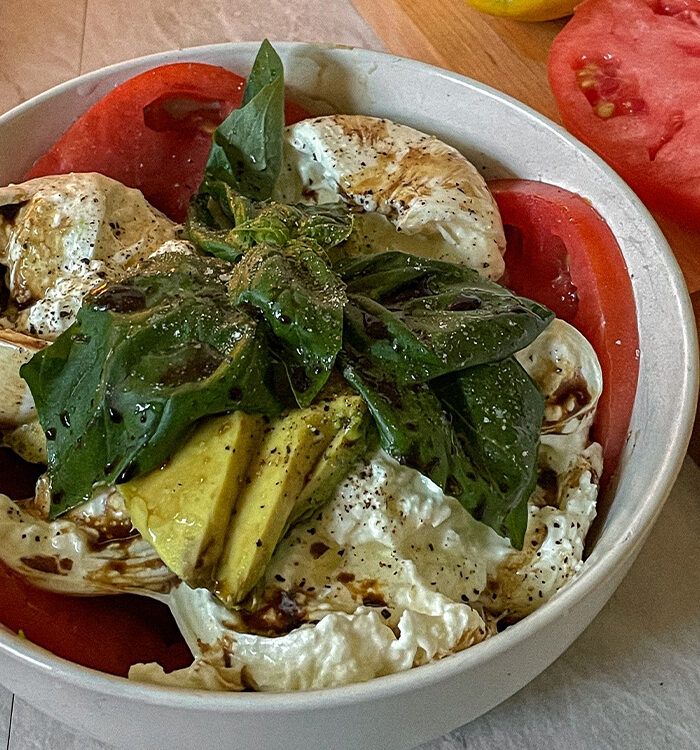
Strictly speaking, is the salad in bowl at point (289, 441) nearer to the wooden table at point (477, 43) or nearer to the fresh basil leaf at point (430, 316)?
the fresh basil leaf at point (430, 316)

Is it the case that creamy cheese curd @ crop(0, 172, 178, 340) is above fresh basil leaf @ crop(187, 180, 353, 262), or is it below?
below

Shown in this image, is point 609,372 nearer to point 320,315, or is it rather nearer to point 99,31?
point 320,315

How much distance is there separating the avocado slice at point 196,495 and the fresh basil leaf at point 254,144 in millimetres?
318

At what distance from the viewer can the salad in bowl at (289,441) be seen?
0.57 m

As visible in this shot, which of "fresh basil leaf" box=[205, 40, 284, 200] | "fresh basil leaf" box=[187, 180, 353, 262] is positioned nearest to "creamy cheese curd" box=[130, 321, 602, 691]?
"fresh basil leaf" box=[187, 180, 353, 262]

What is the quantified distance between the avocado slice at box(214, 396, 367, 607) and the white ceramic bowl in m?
0.09

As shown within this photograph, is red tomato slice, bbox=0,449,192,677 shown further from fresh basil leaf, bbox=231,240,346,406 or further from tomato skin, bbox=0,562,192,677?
fresh basil leaf, bbox=231,240,346,406

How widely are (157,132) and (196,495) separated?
46cm

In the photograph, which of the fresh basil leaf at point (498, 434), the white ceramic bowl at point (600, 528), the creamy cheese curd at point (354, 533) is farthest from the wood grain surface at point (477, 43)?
the fresh basil leaf at point (498, 434)

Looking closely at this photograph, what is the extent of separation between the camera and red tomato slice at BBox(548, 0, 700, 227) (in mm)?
924

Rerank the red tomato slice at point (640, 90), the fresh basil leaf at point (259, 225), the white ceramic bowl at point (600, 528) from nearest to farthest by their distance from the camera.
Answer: the white ceramic bowl at point (600, 528), the fresh basil leaf at point (259, 225), the red tomato slice at point (640, 90)

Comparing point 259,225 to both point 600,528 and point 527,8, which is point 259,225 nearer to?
point 600,528

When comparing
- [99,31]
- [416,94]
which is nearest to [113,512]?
[416,94]

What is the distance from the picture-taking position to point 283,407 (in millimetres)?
598
